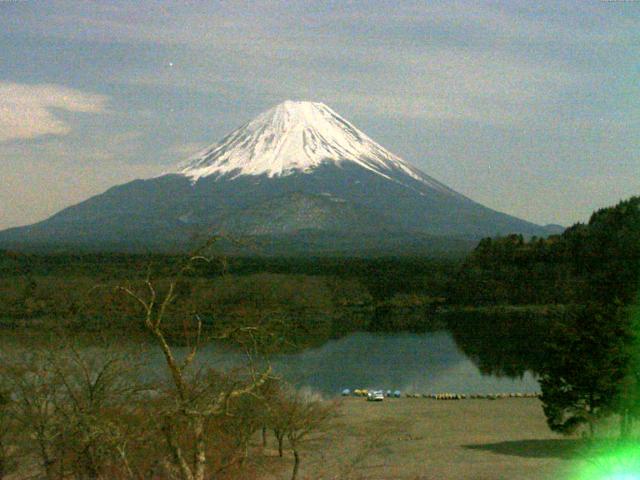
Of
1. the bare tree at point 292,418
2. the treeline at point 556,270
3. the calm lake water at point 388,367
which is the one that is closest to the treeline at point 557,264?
the treeline at point 556,270

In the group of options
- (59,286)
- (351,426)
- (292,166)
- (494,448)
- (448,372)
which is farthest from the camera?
(292,166)

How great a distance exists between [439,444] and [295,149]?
14886 centimetres

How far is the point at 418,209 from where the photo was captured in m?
150

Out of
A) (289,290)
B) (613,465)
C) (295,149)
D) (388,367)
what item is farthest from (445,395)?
(295,149)

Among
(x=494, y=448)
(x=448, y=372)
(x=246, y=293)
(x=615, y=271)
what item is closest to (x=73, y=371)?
(x=494, y=448)

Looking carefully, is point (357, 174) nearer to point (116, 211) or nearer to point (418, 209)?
point (418, 209)

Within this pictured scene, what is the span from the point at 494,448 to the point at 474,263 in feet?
165

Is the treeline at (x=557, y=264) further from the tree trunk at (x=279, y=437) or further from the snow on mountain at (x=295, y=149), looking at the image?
the snow on mountain at (x=295, y=149)

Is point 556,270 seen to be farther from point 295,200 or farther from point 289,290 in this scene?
point 295,200

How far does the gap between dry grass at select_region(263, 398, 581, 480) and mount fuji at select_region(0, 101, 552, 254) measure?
9274 centimetres

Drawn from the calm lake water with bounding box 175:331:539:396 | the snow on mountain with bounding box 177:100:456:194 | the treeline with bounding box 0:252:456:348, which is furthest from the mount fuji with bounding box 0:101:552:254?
the calm lake water with bounding box 175:331:539:396

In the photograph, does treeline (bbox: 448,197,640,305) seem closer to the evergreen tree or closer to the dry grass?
the dry grass

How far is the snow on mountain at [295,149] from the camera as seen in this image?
526 feet

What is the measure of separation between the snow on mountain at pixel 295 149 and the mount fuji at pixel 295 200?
0.19 metres
